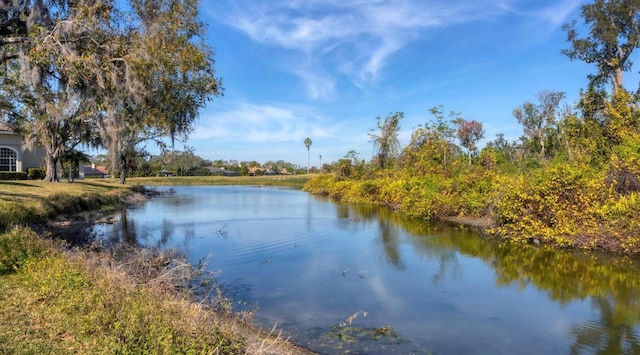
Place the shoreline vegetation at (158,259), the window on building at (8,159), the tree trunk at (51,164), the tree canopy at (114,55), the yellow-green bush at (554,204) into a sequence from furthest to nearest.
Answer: the window on building at (8,159) < the tree trunk at (51,164) < the yellow-green bush at (554,204) < the tree canopy at (114,55) < the shoreline vegetation at (158,259)

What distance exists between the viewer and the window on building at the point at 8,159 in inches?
1473

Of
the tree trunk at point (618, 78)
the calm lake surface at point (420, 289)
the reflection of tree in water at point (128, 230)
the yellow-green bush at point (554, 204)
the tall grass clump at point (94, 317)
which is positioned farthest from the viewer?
the tree trunk at point (618, 78)

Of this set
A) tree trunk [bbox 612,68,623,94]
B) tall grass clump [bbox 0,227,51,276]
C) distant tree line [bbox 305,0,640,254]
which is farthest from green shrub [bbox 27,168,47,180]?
tree trunk [bbox 612,68,623,94]

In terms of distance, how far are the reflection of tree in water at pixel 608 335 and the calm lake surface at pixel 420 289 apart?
26 millimetres

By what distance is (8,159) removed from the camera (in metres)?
37.7

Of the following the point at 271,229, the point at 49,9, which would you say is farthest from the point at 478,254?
the point at 49,9

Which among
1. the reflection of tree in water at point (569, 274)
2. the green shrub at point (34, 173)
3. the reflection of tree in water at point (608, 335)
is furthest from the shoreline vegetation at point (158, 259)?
the green shrub at point (34, 173)

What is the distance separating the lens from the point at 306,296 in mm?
8219

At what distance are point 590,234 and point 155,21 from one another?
12.3m

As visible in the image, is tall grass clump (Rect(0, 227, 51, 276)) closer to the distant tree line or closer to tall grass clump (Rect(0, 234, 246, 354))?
tall grass clump (Rect(0, 234, 246, 354))

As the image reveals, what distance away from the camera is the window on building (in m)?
37.4

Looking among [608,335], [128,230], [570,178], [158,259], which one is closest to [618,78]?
[570,178]

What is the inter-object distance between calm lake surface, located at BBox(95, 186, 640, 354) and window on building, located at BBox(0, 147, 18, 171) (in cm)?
2897

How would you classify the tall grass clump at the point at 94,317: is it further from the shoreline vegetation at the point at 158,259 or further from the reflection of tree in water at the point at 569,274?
the reflection of tree in water at the point at 569,274
